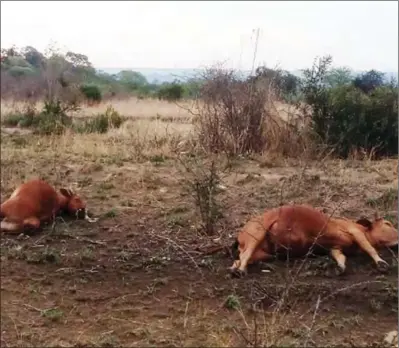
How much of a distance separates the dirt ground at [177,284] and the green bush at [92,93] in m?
4.77

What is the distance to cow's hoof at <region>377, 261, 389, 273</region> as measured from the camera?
423cm

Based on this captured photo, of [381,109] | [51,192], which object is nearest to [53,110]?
[381,109]

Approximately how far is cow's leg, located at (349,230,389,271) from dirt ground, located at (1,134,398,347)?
6 cm

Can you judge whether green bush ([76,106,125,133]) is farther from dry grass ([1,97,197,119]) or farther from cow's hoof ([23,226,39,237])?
cow's hoof ([23,226,39,237])

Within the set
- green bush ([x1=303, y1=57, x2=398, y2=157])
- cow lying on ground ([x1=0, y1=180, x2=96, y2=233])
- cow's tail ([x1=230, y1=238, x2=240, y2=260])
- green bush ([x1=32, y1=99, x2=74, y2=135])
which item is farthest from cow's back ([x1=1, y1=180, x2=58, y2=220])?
green bush ([x1=32, y1=99, x2=74, y2=135])

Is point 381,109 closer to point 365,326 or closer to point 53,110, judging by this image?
point 53,110

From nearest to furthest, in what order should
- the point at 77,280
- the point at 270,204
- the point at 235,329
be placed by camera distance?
1. the point at 235,329
2. the point at 77,280
3. the point at 270,204

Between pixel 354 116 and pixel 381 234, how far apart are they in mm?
5353

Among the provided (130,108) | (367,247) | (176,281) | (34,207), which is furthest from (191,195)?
(130,108)

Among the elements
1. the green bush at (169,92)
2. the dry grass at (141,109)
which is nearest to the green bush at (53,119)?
the dry grass at (141,109)

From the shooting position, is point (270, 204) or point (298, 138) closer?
point (270, 204)

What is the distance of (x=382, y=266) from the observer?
4.27 metres

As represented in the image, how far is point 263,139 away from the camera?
31.2ft

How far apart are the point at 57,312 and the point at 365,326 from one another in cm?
159
